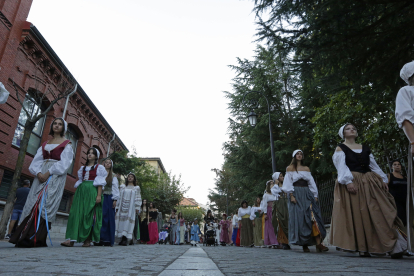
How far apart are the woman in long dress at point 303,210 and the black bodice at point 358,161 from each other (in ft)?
5.88

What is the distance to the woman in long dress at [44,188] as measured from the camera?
4777 millimetres

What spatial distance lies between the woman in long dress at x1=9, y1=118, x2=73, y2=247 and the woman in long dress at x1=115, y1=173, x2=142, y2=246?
12.6ft

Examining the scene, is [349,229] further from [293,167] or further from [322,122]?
[322,122]

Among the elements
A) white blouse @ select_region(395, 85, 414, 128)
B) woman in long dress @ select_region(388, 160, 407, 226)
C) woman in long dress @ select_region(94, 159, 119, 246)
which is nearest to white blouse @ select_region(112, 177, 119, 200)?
woman in long dress @ select_region(94, 159, 119, 246)

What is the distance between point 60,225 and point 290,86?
1646cm

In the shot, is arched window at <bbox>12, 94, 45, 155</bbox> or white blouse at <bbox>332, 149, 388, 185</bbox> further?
arched window at <bbox>12, 94, 45, 155</bbox>

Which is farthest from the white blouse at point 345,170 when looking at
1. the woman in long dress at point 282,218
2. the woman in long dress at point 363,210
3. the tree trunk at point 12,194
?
the tree trunk at point 12,194

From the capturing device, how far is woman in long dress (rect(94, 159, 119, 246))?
22.7 feet

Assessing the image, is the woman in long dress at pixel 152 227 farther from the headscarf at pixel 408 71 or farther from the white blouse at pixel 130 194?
the headscarf at pixel 408 71

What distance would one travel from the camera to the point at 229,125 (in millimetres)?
20484

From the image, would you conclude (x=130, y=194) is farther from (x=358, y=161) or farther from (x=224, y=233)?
(x=224, y=233)

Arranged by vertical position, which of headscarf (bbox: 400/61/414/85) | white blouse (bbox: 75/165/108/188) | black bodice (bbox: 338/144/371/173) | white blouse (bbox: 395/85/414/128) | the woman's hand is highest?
headscarf (bbox: 400/61/414/85)

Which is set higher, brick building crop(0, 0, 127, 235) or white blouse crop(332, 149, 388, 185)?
brick building crop(0, 0, 127, 235)

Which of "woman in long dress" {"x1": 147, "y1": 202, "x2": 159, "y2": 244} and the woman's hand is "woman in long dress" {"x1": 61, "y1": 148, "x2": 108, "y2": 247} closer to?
the woman's hand
